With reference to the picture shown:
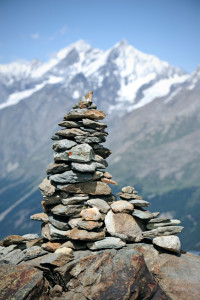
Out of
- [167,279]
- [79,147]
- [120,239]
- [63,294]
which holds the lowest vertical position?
[63,294]

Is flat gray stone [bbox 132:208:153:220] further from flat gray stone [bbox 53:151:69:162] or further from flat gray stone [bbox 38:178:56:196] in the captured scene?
flat gray stone [bbox 53:151:69:162]

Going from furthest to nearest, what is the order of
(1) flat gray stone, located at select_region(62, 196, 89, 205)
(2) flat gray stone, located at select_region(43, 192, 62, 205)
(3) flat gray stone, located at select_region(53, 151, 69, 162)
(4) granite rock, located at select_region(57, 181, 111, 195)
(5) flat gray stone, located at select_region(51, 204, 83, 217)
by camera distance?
(2) flat gray stone, located at select_region(43, 192, 62, 205)
(3) flat gray stone, located at select_region(53, 151, 69, 162)
(4) granite rock, located at select_region(57, 181, 111, 195)
(1) flat gray stone, located at select_region(62, 196, 89, 205)
(5) flat gray stone, located at select_region(51, 204, 83, 217)

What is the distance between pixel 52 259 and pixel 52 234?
3.81 meters

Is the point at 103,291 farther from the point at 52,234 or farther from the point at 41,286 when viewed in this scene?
the point at 52,234

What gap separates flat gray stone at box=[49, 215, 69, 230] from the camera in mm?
23250

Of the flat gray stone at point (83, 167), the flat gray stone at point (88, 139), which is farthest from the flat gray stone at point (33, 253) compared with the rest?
the flat gray stone at point (88, 139)

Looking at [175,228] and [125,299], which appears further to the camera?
[175,228]

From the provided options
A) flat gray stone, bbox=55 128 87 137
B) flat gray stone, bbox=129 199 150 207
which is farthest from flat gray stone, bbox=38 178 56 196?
flat gray stone, bbox=129 199 150 207

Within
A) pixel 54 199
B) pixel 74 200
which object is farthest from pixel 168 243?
pixel 54 199

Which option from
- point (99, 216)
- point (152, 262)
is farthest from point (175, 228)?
point (99, 216)

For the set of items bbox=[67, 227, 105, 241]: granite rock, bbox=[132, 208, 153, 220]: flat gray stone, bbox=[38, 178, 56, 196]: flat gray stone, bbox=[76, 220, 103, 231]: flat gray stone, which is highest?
bbox=[38, 178, 56, 196]: flat gray stone

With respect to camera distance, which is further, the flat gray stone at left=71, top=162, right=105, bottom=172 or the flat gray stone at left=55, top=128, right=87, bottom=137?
the flat gray stone at left=55, top=128, right=87, bottom=137

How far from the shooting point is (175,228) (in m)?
22.1

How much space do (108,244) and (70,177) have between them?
6.17m
